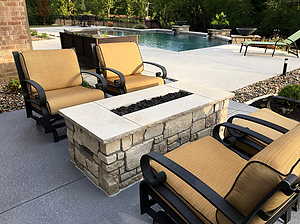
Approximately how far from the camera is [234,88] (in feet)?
16.4

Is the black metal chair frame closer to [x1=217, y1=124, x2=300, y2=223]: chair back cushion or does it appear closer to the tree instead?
[x1=217, y1=124, x2=300, y2=223]: chair back cushion

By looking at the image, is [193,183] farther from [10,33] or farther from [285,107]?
[10,33]

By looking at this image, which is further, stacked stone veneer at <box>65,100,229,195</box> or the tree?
the tree

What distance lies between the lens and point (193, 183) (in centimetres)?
133

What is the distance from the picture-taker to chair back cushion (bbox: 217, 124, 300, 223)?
3.12 ft

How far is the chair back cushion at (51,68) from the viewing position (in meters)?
3.19

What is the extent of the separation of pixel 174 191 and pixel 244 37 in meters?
12.0

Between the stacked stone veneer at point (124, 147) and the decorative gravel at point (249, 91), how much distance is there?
6.92 ft

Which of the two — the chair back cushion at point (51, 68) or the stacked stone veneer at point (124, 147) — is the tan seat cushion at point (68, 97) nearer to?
the chair back cushion at point (51, 68)

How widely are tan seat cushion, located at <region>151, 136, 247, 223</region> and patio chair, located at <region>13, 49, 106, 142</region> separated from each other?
1647 mm

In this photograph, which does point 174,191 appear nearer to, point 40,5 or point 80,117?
point 80,117

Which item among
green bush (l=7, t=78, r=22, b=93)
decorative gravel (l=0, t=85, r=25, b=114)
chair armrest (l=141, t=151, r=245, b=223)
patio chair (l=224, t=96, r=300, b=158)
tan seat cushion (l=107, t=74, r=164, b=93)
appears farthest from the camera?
green bush (l=7, t=78, r=22, b=93)

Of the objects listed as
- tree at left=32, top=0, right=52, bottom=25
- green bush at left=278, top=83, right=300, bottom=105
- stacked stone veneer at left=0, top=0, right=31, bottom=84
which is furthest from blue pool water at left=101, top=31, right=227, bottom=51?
tree at left=32, top=0, right=52, bottom=25

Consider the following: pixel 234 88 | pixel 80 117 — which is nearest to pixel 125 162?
pixel 80 117
